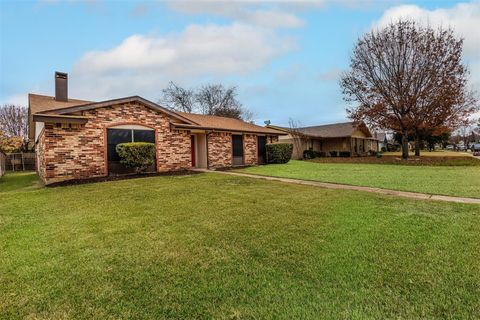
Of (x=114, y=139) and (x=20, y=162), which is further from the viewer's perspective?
(x=20, y=162)

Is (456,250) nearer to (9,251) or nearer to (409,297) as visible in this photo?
(409,297)

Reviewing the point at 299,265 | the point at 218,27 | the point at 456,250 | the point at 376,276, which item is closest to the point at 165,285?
the point at 299,265

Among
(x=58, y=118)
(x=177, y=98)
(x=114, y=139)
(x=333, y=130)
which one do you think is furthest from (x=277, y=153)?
(x=177, y=98)

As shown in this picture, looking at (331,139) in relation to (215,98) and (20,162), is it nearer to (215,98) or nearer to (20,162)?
(215,98)

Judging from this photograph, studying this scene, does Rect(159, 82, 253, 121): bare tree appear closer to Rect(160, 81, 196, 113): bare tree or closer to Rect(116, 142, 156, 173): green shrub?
Rect(160, 81, 196, 113): bare tree

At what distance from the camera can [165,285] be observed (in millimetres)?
2779

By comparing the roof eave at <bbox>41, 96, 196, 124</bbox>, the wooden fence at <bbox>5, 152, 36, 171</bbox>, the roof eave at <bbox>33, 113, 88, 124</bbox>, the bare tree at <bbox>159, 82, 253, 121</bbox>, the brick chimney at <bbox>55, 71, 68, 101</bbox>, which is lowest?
the wooden fence at <bbox>5, 152, 36, 171</bbox>

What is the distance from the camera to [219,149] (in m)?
16.7

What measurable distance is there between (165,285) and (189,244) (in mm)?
1118

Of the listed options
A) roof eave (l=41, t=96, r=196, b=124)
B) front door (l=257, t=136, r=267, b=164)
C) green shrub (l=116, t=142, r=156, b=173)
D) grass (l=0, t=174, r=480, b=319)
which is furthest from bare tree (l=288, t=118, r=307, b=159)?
grass (l=0, t=174, r=480, b=319)

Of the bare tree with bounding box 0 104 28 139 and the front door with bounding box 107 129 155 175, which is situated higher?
the bare tree with bounding box 0 104 28 139

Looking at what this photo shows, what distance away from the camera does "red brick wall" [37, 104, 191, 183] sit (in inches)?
411

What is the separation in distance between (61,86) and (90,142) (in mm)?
5749

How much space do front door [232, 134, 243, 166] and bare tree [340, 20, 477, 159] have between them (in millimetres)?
12652
